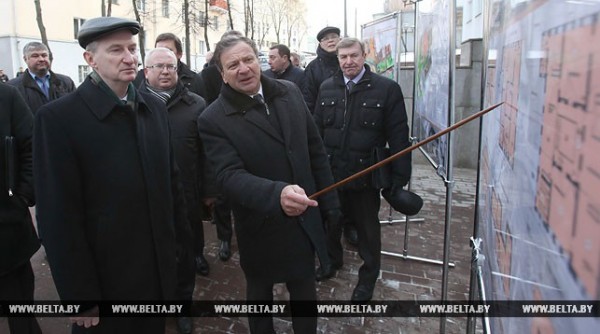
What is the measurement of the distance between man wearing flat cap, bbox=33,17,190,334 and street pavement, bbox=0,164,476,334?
49.5 inches

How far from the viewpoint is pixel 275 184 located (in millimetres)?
2072

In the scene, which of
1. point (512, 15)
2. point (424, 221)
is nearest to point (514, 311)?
point (512, 15)

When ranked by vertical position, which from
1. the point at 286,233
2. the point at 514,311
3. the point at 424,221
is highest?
the point at 514,311

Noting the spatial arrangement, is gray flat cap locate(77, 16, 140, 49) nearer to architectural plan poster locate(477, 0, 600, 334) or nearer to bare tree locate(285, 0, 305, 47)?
architectural plan poster locate(477, 0, 600, 334)

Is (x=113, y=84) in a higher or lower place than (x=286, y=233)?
higher

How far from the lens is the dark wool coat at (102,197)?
1790 mm

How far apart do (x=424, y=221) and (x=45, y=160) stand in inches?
177

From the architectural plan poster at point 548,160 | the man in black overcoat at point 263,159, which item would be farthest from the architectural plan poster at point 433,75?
the architectural plan poster at point 548,160

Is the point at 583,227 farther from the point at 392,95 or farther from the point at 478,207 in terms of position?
the point at 392,95

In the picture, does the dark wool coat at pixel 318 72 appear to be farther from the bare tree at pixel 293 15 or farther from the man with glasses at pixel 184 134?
the bare tree at pixel 293 15

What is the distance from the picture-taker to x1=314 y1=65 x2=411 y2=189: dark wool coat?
3260 millimetres

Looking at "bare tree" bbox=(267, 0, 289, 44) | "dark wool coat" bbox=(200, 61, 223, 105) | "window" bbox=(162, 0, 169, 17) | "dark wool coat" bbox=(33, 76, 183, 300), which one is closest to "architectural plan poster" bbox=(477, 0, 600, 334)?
"dark wool coat" bbox=(33, 76, 183, 300)

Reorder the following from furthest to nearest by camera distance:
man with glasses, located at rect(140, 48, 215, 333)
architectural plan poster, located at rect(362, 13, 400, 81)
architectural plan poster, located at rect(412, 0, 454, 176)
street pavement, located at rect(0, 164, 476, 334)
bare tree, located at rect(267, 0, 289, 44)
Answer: bare tree, located at rect(267, 0, 289, 44)
architectural plan poster, located at rect(362, 13, 400, 81)
man with glasses, located at rect(140, 48, 215, 333)
street pavement, located at rect(0, 164, 476, 334)
architectural plan poster, located at rect(412, 0, 454, 176)

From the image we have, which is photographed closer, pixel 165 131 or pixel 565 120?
pixel 565 120
